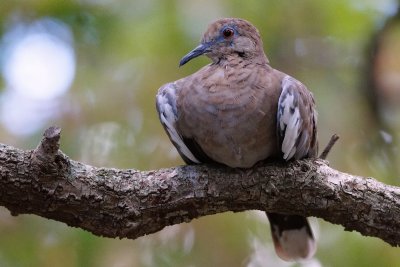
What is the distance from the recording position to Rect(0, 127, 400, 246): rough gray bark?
306 cm

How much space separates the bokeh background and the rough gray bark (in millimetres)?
890

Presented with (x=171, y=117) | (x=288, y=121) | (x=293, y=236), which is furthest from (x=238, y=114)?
(x=293, y=236)

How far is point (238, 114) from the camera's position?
3451 millimetres

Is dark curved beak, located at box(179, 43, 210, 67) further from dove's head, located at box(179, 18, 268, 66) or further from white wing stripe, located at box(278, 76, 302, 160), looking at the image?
white wing stripe, located at box(278, 76, 302, 160)

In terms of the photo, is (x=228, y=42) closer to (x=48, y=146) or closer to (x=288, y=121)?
(x=288, y=121)

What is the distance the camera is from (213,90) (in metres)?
3.55

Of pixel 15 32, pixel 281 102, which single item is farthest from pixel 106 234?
pixel 15 32

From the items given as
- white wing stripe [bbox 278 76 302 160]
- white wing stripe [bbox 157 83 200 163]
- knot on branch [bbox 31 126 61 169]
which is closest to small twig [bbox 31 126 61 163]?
knot on branch [bbox 31 126 61 169]

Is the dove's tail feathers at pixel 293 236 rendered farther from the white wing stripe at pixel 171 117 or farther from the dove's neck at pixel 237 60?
the dove's neck at pixel 237 60

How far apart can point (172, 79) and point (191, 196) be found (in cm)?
138

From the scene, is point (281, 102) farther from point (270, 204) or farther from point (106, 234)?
point (106, 234)

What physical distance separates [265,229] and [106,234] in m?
1.53

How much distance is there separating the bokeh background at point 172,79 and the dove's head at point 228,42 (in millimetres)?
681

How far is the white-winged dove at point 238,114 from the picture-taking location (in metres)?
3.46
